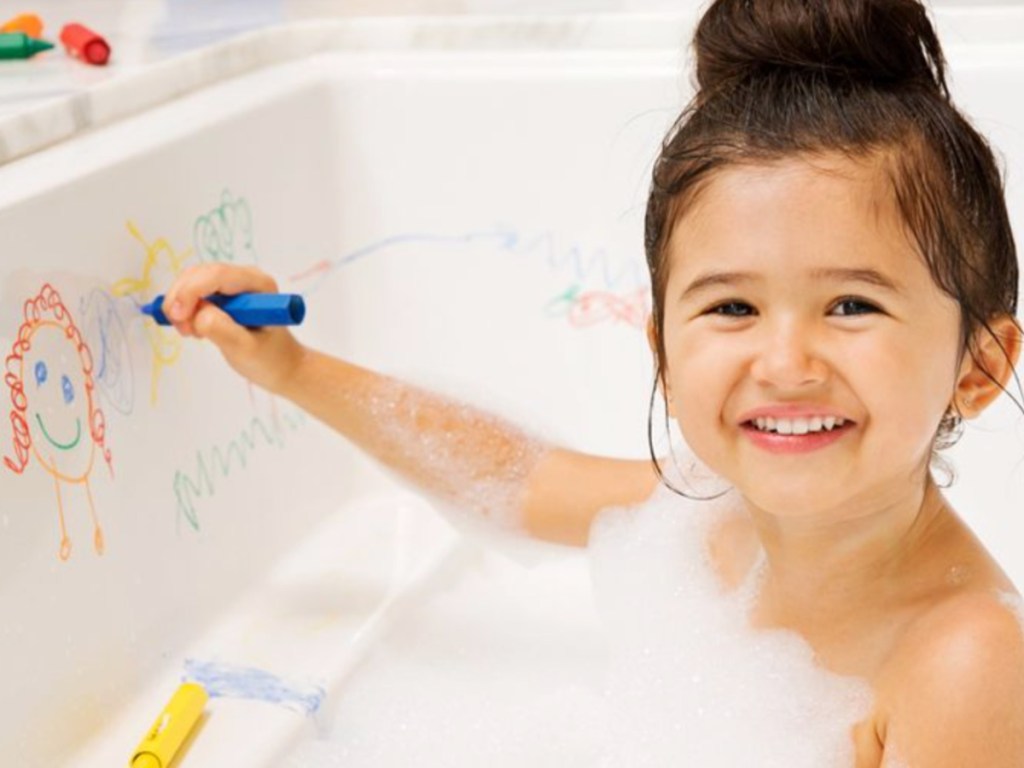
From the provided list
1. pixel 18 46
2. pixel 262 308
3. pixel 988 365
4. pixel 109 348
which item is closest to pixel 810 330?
pixel 988 365

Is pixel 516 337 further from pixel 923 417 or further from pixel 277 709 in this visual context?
pixel 923 417

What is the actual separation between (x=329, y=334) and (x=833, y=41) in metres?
0.71

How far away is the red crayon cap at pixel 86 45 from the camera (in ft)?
4.34

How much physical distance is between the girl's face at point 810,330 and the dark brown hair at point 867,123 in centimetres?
1

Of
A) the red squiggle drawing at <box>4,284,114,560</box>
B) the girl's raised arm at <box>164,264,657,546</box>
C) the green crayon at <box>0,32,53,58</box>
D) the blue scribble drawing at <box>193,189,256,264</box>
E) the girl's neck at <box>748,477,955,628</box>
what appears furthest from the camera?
the green crayon at <box>0,32,53,58</box>

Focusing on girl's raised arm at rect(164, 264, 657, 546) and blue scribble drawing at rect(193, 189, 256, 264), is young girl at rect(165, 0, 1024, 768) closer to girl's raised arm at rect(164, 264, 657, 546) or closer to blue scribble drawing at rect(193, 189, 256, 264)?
girl's raised arm at rect(164, 264, 657, 546)

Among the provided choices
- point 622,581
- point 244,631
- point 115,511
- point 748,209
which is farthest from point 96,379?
point 748,209

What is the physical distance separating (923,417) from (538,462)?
40cm

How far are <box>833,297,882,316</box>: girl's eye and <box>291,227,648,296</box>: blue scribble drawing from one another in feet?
1.91

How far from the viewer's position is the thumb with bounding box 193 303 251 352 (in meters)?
1.09

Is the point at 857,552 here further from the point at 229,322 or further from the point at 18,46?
the point at 18,46

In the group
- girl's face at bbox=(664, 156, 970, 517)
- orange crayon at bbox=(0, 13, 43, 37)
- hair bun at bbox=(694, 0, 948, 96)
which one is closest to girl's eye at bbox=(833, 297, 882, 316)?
girl's face at bbox=(664, 156, 970, 517)

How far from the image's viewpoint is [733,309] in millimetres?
822

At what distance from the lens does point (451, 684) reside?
1.21 meters
